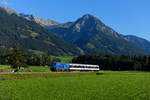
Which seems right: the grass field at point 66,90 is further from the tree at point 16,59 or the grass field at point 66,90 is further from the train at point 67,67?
the tree at point 16,59

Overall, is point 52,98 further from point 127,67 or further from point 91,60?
point 91,60

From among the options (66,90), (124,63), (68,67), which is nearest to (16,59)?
(68,67)

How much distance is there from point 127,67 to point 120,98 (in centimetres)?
12766

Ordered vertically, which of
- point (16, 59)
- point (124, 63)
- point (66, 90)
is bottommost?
point (66, 90)

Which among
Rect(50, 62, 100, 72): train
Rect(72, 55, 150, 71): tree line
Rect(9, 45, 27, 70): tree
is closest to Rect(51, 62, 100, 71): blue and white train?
Rect(50, 62, 100, 72): train

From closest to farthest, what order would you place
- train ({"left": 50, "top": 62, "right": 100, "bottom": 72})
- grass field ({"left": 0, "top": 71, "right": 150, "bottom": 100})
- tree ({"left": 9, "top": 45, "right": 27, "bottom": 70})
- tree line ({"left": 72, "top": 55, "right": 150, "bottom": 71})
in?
grass field ({"left": 0, "top": 71, "right": 150, "bottom": 100}) → train ({"left": 50, "top": 62, "right": 100, "bottom": 72}) → tree ({"left": 9, "top": 45, "right": 27, "bottom": 70}) → tree line ({"left": 72, "top": 55, "right": 150, "bottom": 71})

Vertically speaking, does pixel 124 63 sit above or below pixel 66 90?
above

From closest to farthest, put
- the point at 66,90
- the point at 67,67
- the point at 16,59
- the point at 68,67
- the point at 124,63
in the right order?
the point at 66,90, the point at 67,67, the point at 68,67, the point at 16,59, the point at 124,63

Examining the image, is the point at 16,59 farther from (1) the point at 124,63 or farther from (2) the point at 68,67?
(1) the point at 124,63

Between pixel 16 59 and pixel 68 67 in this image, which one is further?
pixel 16 59

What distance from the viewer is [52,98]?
A: 21.1 meters

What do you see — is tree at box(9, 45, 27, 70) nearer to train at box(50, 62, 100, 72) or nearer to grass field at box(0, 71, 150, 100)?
train at box(50, 62, 100, 72)

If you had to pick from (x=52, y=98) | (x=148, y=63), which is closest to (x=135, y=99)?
(x=52, y=98)

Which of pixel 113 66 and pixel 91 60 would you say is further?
pixel 91 60
